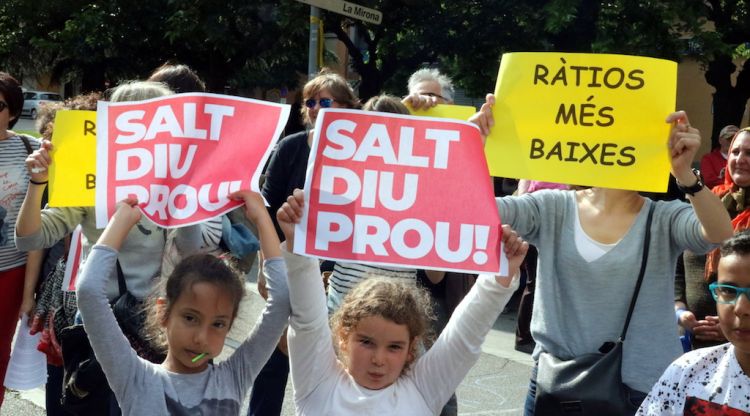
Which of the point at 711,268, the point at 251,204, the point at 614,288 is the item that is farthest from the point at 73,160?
the point at 711,268

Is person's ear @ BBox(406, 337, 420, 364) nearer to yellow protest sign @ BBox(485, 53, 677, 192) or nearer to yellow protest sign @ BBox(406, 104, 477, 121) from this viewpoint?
yellow protest sign @ BBox(485, 53, 677, 192)

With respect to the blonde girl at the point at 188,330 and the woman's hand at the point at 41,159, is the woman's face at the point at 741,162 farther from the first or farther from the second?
the woman's hand at the point at 41,159

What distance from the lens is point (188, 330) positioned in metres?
2.81

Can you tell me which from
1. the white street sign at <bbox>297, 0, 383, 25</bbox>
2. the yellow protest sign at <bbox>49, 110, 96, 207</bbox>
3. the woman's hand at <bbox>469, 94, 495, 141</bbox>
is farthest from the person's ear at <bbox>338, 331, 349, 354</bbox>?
the white street sign at <bbox>297, 0, 383, 25</bbox>

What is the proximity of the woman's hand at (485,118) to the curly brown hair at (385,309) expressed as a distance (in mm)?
575

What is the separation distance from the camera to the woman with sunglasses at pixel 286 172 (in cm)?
410

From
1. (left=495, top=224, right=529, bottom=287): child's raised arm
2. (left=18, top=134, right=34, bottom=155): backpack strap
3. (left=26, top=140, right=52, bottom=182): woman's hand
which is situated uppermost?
(left=18, top=134, right=34, bottom=155): backpack strap

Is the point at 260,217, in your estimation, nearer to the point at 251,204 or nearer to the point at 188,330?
the point at 251,204

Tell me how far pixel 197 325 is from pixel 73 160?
0.83 meters

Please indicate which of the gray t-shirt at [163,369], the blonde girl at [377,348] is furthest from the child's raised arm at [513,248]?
the gray t-shirt at [163,369]

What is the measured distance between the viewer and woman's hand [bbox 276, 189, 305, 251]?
2684 mm

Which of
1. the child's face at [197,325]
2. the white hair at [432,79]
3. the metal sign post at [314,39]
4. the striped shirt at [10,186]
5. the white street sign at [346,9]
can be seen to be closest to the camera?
the child's face at [197,325]

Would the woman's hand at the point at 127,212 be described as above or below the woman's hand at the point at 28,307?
above

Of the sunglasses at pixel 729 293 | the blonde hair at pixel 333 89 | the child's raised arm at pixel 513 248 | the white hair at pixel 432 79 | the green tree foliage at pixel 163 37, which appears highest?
the green tree foliage at pixel 163 37
